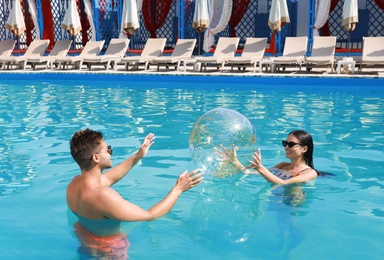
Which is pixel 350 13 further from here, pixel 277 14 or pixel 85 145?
pixel 85 145

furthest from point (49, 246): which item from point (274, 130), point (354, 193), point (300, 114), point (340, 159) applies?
point (300, 114)

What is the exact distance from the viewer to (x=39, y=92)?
A: 1168cm

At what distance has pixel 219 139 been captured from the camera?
12.5 feet

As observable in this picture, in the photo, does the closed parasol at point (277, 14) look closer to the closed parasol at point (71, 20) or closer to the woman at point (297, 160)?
the closed parasol at point (71, 20)

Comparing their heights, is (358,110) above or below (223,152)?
below

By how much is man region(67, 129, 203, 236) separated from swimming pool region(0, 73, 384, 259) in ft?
0.96

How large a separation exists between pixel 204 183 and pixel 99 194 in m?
1.96

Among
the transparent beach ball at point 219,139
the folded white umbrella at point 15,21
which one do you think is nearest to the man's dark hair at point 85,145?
the transparent beach ball at point 219,139

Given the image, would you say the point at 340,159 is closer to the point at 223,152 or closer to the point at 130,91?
the point at 223,152

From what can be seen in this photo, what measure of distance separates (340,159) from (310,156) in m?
1.46

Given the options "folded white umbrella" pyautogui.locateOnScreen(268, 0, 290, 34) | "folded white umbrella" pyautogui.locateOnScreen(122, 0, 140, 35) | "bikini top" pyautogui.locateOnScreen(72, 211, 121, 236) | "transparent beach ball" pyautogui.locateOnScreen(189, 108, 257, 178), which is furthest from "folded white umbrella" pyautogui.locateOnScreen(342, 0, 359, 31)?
"bikini top" pyautogui.locateOnScreen(72, 211, 121, 236)

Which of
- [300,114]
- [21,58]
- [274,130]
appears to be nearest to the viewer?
[274,130]

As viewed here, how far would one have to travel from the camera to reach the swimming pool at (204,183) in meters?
3.56

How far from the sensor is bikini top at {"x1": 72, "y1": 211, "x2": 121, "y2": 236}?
121 inches
